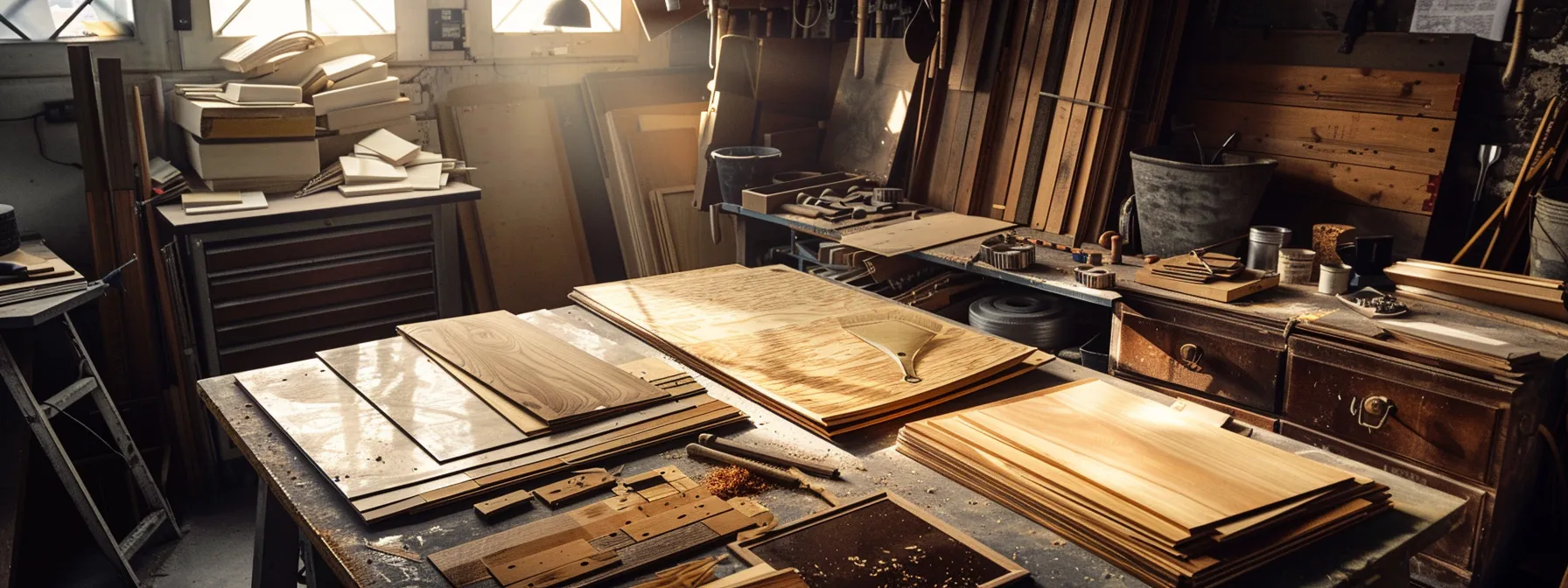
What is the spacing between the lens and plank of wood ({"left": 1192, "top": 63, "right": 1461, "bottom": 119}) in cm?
300

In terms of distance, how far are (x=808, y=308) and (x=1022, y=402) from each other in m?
0.77

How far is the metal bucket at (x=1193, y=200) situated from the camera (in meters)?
3.04

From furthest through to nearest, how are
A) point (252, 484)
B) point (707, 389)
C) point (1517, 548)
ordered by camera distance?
point (252, 484), point (1517, 548), point (707, 389)

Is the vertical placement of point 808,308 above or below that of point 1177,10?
below

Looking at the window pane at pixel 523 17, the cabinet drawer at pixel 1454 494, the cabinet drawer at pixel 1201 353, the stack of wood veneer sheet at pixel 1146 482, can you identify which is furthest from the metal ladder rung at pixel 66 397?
the cabinet drawer at pixel 1454 494

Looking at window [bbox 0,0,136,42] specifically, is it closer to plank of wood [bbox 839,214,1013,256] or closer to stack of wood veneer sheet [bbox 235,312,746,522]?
stack of wood veneer sheet [bbox 235,312,746,522]

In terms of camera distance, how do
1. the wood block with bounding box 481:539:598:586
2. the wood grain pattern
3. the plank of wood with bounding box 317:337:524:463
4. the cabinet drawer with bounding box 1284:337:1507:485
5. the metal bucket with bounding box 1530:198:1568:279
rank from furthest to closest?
the metal bucket with bounding box 1530:198:1568:279, the cabinet drawer with bounding box 1284:337:1507:485, the wood grain pattern, the plank of wood with bounding box 317:337:524:463, the wood block with bounding box 481:539:598:586

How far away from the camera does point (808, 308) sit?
2479 mm

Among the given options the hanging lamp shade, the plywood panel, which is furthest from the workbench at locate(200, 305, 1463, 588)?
the plywood panel

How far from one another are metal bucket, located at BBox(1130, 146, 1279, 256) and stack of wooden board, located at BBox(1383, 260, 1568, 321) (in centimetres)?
43

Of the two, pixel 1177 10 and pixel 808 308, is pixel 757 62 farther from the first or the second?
pixel 808 308

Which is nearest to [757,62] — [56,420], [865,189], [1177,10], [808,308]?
[865,189]

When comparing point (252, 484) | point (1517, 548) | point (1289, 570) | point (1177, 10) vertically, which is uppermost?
point (1177, 10)

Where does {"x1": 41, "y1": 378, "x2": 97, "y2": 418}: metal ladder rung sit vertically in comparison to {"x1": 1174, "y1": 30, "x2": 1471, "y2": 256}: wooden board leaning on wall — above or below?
below
